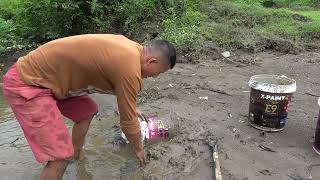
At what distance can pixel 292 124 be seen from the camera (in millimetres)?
5258

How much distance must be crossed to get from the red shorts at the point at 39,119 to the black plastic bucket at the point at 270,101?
2.25 metres

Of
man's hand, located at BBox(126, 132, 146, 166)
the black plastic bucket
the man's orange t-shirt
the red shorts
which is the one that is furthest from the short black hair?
the black plastic bucket

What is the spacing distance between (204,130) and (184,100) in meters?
1.01

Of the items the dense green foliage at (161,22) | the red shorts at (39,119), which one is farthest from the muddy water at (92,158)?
the dense green foliage at (161,22)

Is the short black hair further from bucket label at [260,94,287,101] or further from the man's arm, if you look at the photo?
bucket label at [260,94,287,101]

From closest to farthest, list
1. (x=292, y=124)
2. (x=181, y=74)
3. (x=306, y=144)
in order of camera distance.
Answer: (x=306, y=144) → (x=292, y=124) → (x=181, y=74)

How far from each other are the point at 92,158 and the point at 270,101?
1988 mm

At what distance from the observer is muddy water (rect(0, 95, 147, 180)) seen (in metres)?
4.43

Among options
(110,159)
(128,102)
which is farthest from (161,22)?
(128,102)

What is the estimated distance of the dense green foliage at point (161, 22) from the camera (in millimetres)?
8422

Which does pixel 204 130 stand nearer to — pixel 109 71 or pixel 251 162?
pixel 251 162

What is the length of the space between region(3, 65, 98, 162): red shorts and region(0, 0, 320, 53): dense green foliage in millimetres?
4740

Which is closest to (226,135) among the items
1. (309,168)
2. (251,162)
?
(251,162)

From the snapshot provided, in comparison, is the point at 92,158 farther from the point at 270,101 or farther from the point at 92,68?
the point at 270,101
